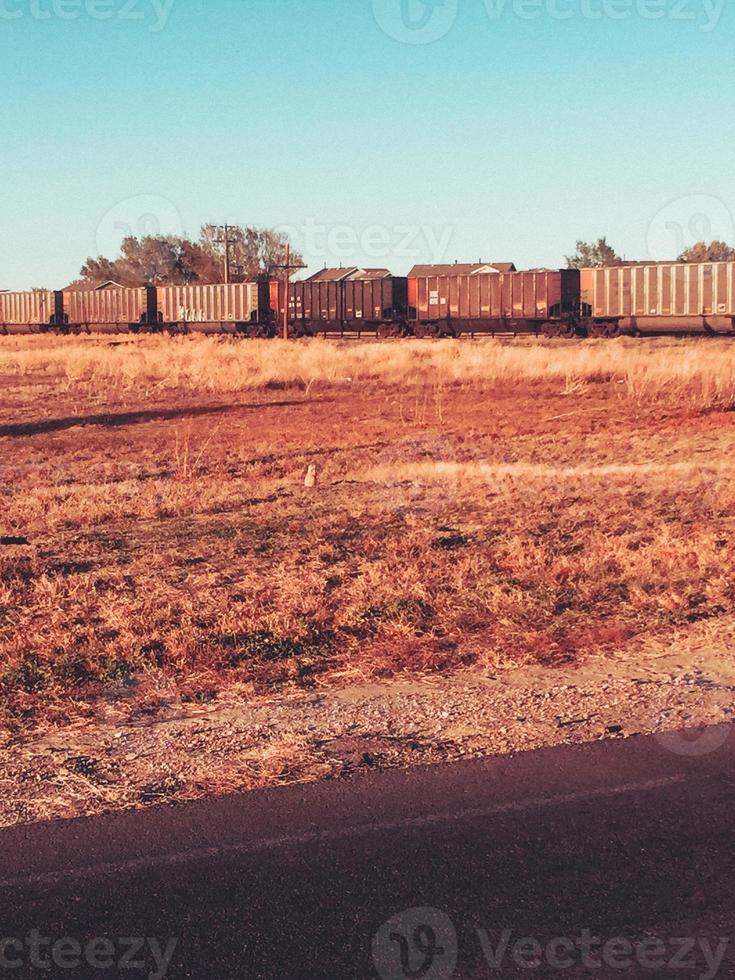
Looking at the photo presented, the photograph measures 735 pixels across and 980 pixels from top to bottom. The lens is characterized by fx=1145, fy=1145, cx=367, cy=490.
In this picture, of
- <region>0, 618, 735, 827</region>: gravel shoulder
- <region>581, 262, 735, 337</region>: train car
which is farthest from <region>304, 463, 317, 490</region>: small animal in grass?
<region>581, 262, 735, 337</region>: train car

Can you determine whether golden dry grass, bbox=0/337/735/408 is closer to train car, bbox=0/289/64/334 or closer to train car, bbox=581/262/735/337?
train car, bbox=581/262/735/337

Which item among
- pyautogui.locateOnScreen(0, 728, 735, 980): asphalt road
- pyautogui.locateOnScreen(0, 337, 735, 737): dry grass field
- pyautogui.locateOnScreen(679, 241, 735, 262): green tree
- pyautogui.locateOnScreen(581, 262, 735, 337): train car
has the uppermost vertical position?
pyautogui.locateOnScreen(679, 241, 735, 262): green tree

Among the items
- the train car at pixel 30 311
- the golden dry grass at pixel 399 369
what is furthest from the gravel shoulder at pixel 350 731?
the train car at pixel 30 311

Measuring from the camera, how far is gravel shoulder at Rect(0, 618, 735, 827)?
5.11m

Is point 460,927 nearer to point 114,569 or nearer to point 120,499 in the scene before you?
point 114,569

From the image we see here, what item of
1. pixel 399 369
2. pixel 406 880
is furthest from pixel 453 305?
pixel 406 880

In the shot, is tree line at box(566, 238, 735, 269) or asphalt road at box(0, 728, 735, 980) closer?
asphalt road at box(0, 728, 735, 980)

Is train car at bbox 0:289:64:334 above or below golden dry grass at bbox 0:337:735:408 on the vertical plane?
above

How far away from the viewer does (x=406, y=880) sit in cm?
412

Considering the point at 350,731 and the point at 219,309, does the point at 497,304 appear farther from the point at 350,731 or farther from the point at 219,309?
the point at 350,731

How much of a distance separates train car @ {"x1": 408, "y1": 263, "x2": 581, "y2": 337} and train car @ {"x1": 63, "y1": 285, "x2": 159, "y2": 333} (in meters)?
18.8

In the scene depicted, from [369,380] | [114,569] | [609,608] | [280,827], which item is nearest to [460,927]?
[280,827]

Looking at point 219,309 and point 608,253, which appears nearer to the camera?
point 219,309

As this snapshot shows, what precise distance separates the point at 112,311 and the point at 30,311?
959 cm
